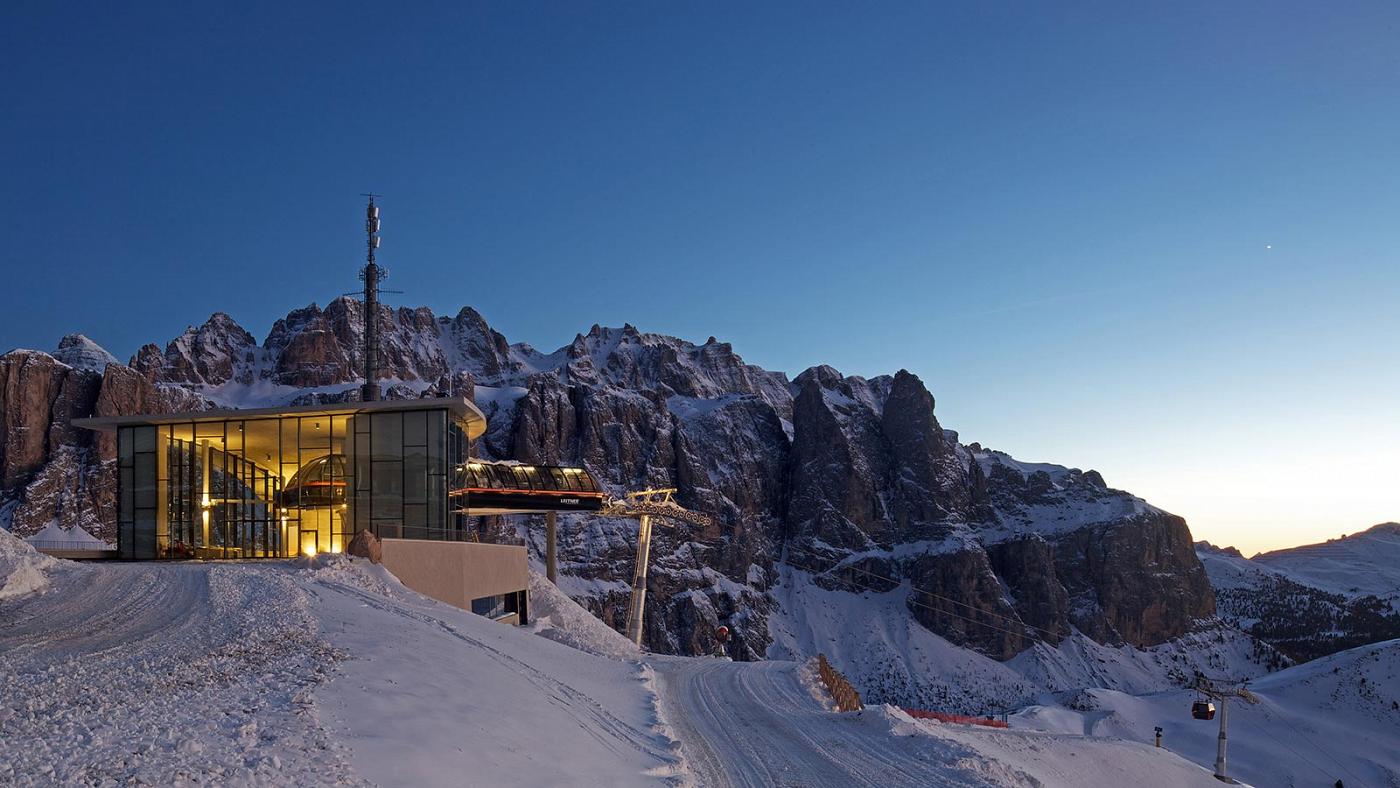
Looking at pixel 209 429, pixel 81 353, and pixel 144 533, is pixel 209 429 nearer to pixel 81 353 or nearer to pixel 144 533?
pixel 144 533

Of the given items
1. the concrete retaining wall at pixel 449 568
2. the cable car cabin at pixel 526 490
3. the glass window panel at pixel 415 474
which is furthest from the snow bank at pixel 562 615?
the glass window panel at pixel 415 474

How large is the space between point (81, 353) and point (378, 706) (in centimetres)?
18176

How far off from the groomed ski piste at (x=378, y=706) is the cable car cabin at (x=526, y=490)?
2054 centimetres

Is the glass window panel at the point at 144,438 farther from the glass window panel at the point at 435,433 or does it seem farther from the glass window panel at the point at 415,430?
the glass window panel at the point at 435,433

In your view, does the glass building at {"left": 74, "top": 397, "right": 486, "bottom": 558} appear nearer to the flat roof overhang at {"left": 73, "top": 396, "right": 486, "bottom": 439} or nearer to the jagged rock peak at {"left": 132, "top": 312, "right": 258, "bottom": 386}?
the flat roof overhang at {"left": 73, "top": 396, "right": 486, "bottom": 439}

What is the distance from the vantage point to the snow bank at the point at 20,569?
21719 millimetres

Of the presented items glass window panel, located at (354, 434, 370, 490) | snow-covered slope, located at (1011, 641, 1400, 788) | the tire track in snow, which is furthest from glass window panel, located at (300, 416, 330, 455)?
snow-covered slope, located at (1011, 641, 1400, 788)

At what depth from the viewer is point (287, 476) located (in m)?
42.4

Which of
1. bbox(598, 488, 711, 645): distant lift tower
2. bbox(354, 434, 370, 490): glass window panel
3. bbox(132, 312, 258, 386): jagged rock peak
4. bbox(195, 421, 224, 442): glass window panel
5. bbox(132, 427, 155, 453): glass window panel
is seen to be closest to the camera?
bbox(354, 434, 370, 490): glass window panel

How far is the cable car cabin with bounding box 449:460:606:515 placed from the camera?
169ft

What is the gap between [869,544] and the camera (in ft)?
582

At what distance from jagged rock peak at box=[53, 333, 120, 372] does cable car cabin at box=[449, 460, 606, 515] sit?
128 m

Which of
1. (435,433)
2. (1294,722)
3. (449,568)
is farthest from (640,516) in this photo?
(1294,722)

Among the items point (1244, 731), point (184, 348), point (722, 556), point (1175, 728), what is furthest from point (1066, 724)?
point (184, 348)
